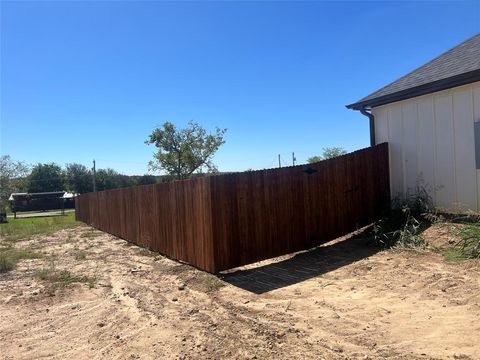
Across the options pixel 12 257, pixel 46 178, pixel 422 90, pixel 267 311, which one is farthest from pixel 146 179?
pixel 267 311

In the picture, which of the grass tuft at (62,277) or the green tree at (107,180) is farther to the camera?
the green tree at (107,180)

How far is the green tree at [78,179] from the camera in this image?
7400 centimetres

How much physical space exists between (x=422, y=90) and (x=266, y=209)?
14.4ft

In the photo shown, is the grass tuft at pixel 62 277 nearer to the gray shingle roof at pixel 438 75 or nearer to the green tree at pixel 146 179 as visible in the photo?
the gray shingle roof at pixel 438 75

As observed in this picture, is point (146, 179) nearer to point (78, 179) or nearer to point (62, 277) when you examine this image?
point (78, 179)

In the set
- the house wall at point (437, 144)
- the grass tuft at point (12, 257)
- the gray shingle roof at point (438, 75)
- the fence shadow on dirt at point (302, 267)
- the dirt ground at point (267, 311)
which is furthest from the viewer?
the grass tuft at point (12, 257)

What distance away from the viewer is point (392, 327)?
424cm

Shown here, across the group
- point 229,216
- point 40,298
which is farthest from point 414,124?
point 40,298

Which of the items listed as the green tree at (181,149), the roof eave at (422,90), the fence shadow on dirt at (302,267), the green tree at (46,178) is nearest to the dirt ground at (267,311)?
the fence shadow on dirt at (302,267)

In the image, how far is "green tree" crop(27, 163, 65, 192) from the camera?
79.4 m

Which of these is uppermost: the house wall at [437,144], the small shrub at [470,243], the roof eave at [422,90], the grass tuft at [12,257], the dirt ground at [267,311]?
the roof eave at [422,90]

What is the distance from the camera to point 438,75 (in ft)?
29.1

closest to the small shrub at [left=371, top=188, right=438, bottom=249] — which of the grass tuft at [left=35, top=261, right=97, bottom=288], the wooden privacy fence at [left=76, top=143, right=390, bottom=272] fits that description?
the wooden privacy fence at [left=76, top=143, right=390, bottom=272]

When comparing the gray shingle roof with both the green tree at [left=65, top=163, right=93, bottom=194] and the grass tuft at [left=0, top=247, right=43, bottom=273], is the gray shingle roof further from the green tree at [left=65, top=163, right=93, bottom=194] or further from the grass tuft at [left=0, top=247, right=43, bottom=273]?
the green tree at [left=65, top=163, right=93, bottom=194]
